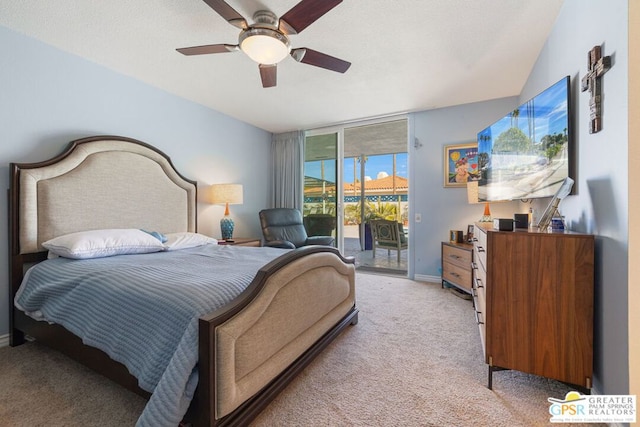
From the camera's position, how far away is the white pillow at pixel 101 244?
6.40ft

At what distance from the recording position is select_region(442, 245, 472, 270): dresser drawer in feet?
9.57

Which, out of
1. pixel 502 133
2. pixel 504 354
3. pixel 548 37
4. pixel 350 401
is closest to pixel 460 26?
pixel 548 37

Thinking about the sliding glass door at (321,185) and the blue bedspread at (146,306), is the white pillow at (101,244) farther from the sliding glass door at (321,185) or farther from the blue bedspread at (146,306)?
the sliding glass door at (321,185)

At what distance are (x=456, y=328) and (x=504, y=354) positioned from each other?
2.80 feet

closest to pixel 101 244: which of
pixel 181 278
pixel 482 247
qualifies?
pixel 181 278

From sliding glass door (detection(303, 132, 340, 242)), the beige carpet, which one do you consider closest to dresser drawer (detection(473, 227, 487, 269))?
the beige carpet

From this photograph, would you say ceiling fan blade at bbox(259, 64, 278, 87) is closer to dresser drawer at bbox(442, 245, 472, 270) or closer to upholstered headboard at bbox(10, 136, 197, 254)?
upholstered headboard at bbox(10, 136, 197, 254)

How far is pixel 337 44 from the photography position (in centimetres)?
224

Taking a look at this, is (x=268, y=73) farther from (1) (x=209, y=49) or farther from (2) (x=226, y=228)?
(2) (x=226, y=228)

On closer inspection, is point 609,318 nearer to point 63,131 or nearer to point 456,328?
point 456,328

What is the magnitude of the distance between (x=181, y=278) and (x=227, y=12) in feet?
5.04

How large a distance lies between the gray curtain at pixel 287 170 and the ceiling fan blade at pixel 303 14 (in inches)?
115

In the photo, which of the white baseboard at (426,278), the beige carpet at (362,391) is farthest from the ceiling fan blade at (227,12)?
the white baseboard at (426,278)

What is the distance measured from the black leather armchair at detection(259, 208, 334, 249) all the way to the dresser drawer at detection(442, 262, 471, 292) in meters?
1.58
